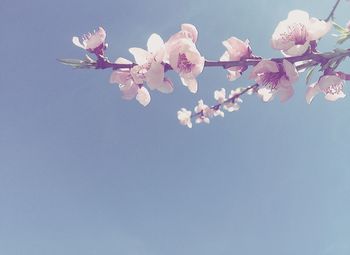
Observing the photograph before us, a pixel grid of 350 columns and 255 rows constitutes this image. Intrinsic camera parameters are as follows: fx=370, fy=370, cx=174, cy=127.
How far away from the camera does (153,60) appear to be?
1.94 metres

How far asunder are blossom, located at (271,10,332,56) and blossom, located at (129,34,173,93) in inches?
23.6

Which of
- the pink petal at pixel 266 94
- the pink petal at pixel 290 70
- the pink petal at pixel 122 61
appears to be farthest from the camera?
the pink petal at pixel 266 94

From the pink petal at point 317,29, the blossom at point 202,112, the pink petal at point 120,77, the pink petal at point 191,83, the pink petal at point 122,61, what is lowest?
the pink petal at point 191,83

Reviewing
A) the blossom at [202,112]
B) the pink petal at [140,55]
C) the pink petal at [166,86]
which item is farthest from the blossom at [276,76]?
the blossom at [202,112]

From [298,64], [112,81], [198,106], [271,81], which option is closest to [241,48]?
[271,81]

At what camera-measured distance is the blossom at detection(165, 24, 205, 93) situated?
1.88 metres

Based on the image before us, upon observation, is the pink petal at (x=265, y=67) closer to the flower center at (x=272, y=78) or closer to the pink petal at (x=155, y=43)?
the flower center at (x=272, y=78)

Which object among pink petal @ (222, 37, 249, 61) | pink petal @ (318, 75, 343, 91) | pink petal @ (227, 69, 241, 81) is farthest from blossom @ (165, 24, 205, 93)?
pink petal @ (318, 75, 343, 91)

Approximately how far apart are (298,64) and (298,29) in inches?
10.5

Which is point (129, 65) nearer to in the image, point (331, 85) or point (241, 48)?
point (241, 48)

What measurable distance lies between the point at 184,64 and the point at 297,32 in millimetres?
615

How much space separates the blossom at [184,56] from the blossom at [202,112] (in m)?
4.36

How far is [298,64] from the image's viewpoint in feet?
7.06

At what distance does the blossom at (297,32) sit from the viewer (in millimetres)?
1896
